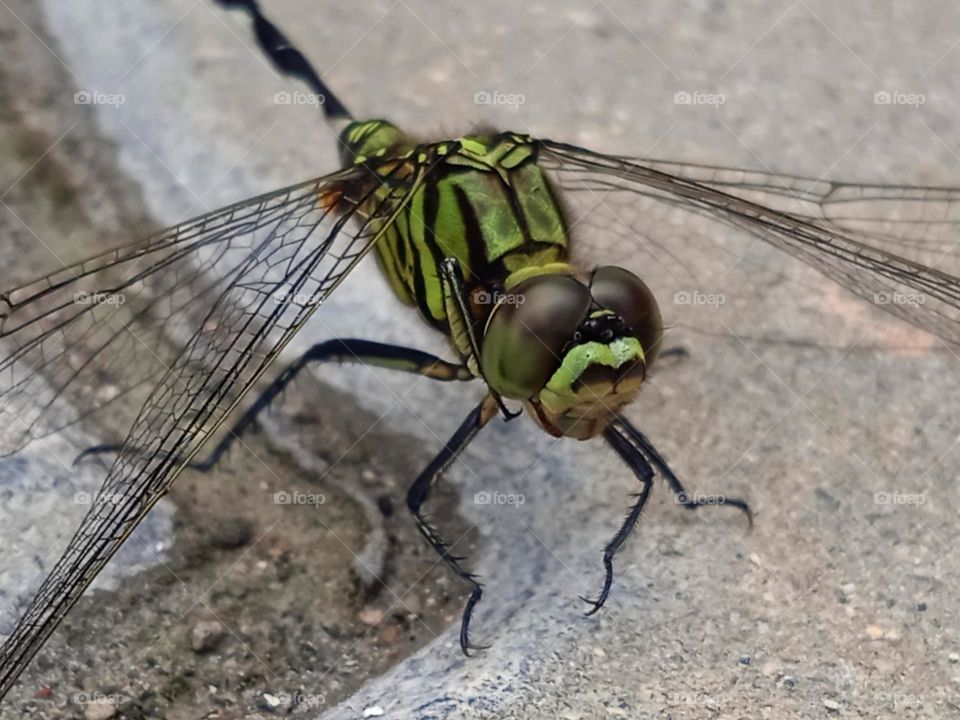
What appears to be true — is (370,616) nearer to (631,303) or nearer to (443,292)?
(443,292)

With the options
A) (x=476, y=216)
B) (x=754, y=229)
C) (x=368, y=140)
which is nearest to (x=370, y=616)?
(x=476, y=216)

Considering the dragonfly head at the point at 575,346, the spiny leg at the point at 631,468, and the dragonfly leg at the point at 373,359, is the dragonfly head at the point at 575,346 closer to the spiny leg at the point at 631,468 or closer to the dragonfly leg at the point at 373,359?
the spiny leg at the point at 631,468

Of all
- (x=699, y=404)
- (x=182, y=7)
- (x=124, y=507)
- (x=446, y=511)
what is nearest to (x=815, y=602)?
(x=699, y=404)

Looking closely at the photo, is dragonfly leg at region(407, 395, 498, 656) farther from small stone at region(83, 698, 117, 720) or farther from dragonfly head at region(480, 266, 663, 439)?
small stone at region(83, 698, 117, 720)

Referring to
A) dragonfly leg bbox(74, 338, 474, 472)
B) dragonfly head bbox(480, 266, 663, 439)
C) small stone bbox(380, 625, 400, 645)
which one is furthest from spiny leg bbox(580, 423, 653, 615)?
small stone bbox(380, 625, 400, 645)

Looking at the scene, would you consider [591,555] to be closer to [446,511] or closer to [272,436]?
[446,511]
